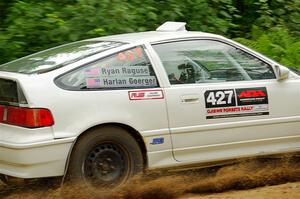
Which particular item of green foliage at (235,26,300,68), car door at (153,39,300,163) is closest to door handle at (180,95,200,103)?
car door at (153,39,300,163)

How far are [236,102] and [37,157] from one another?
2016 mm

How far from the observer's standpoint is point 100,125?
5.18m

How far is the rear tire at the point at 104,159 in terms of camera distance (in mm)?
5094

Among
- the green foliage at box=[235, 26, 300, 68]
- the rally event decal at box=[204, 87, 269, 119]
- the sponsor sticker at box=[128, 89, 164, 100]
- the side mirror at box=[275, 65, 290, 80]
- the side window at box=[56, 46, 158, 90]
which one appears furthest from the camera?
the green foliage at box=[235, 26, 300, 68]

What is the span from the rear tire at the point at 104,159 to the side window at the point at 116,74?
415mm

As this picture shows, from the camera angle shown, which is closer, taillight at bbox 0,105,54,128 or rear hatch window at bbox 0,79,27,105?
taillight at bbox 0,105,54,128

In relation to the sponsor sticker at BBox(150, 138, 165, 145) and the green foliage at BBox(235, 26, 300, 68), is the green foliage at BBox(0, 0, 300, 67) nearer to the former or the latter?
the green foliage at BBox(235, 26, 300, 68)

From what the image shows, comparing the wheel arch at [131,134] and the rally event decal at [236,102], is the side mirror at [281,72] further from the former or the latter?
the wheel arch at [131,134]

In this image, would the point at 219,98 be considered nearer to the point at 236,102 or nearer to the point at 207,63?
the point at 236,102

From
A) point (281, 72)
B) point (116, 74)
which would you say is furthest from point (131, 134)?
point (281, 72)

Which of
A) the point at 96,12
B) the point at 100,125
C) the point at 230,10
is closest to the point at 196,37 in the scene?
the point at 100,125

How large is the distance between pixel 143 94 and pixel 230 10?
5.21 m

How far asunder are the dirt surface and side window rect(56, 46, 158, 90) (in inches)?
34.6

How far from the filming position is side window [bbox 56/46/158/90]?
17.0 ft
